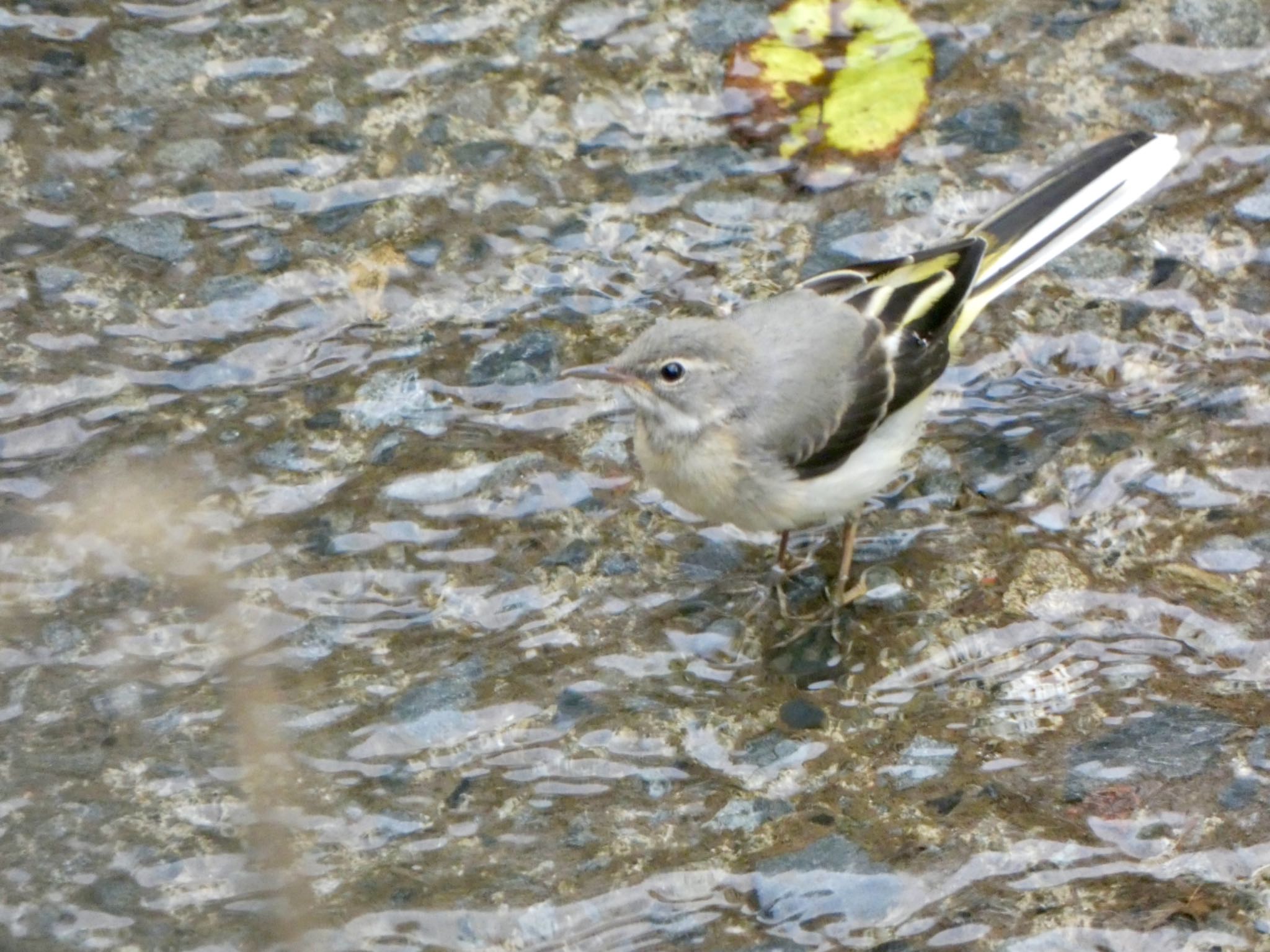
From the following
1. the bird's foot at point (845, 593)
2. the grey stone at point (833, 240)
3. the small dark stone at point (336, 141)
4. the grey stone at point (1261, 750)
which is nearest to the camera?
the grey stone at point (1261, 750)

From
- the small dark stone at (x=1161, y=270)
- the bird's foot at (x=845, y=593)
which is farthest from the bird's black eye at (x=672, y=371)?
the small dark stone at (x=1161, y=270)

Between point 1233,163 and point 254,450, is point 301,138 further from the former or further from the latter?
point 1233,163

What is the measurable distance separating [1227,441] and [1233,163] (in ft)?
5.42

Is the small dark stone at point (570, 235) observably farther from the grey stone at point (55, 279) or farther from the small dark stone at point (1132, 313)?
the small dark stone at point (1132, 313)

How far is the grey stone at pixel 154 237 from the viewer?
7000 millimetres

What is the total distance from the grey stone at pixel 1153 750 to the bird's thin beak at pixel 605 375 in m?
2.18

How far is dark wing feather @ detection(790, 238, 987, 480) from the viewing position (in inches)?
255

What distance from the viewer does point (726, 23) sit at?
7.93 meters

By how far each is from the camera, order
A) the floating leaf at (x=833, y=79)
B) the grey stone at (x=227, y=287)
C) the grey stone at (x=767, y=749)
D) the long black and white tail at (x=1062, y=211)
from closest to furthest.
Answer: the grey stone at (x=767, y=749)
the long black and white tail at (x=1062, y=211)
the grey stone at (x=227, y=287)
the floating leaf at (x=833, y=79)

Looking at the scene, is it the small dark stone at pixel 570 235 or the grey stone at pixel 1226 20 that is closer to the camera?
the small dark stone at pixel 570 235

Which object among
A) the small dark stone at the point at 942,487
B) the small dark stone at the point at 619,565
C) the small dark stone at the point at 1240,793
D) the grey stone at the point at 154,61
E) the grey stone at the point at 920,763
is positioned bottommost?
the small dark stone at the point at 1240,793

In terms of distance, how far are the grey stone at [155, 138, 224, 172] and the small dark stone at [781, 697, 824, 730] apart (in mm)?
3633

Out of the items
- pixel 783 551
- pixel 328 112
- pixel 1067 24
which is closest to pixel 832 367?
pixel 783 551

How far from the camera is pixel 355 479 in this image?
6.43m
